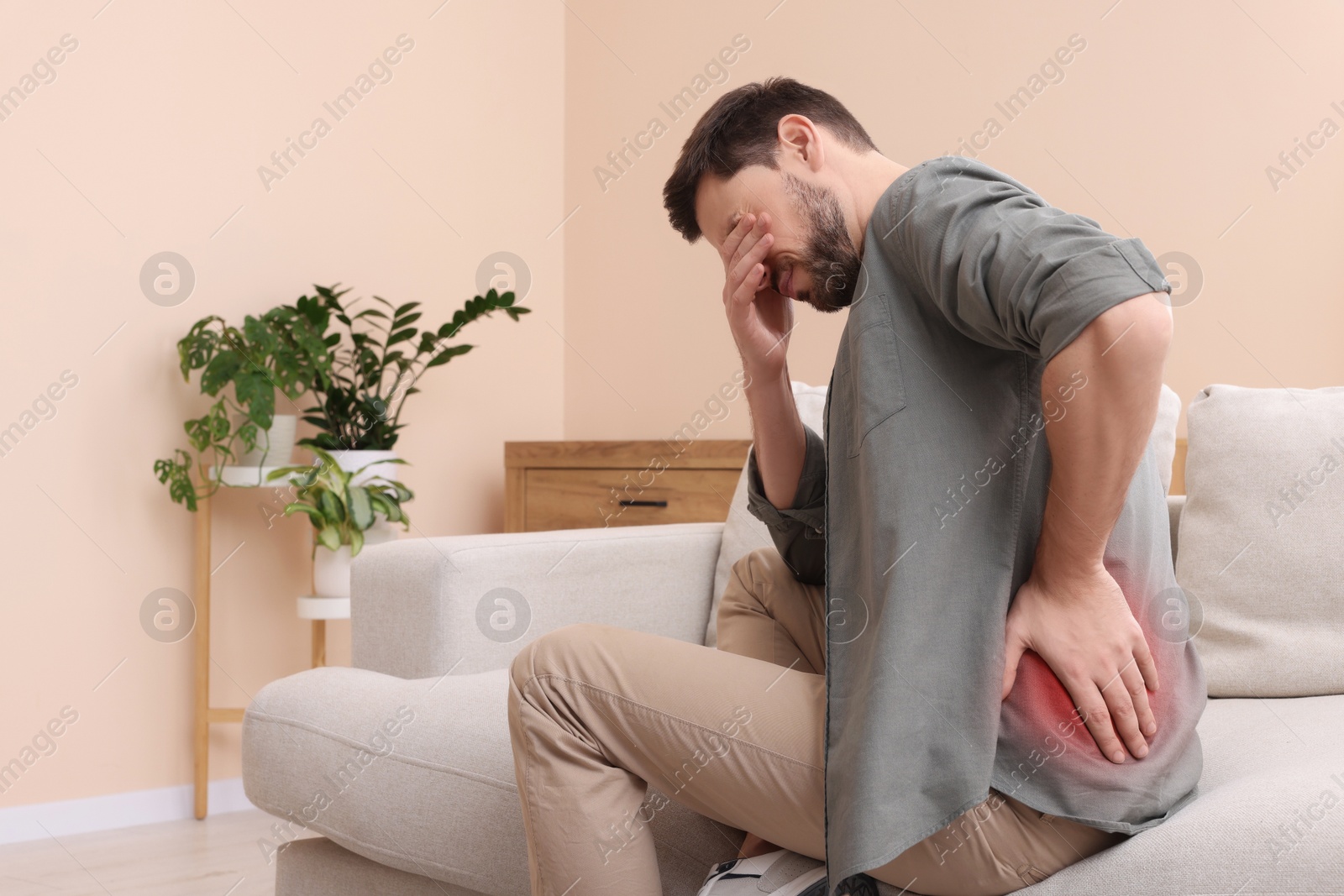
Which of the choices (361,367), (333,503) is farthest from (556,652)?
(361,367)

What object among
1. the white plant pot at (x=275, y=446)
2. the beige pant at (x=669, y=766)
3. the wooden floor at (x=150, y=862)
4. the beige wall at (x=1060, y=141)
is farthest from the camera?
the white plant pot at (x=275, y=446)

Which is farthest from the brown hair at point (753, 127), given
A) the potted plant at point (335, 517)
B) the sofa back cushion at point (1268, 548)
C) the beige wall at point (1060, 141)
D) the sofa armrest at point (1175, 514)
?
the potted plant at point (335, 517)

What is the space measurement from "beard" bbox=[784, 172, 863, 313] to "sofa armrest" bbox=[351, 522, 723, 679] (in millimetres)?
800

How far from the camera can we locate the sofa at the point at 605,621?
121 cm

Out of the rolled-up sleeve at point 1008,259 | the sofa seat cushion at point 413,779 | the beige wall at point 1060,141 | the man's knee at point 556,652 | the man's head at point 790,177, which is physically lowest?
the sofa seat cushion at point 413,779

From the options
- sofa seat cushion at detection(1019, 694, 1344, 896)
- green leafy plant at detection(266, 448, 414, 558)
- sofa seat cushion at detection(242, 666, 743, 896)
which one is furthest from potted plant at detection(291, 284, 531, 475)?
sofa seat cushion at detection(1019, 694, 1344, 896)

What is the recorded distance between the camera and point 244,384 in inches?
100

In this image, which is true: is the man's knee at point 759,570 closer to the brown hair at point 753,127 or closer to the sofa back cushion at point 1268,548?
the brown hair at point 753,127

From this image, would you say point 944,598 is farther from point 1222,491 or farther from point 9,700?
point 9,700

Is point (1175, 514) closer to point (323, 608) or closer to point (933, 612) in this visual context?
point (933, 612)

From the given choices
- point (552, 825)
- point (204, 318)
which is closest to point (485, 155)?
point (204, 318)

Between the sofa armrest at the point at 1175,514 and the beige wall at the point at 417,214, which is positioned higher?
the beige wall at the point at 417,214

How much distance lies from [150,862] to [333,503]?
86 centimetres

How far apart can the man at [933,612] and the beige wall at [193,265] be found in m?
1.99
